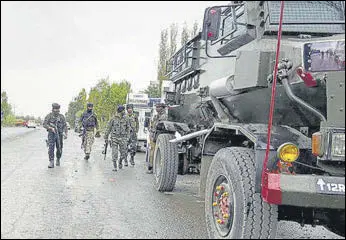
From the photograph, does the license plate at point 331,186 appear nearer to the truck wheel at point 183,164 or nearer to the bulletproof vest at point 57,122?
the truck wheel at point 183,164

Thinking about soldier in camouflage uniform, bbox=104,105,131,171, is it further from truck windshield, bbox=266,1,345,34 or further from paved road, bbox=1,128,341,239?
truck windshield, bbox=266,1,345,34

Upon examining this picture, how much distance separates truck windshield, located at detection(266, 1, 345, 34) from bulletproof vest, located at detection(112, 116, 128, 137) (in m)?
7.72

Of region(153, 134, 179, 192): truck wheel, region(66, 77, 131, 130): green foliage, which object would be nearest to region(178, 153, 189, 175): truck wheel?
region(153, 134, 179, 192): truck wheel

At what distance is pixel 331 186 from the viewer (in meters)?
3.34

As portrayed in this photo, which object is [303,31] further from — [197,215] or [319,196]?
[197,215]

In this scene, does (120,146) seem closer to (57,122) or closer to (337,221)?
→ (57,122)

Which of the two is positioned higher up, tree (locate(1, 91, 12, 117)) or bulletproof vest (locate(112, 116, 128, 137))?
tree (locate(1, 91, 12, 117))

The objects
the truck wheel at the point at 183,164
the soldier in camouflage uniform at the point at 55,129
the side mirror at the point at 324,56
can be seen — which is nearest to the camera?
the side mirror at the point at 324,56

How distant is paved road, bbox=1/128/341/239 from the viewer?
3784 millimetres

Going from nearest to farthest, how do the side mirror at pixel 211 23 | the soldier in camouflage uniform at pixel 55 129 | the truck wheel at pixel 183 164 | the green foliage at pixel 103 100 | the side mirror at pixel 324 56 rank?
the side mirror at pixel 324 56, the side mirror at pixel 211 23, the truck wheel at pixel 183 164, the soldier in camouflage uniform at pixel 55 129, the green foliage at pixel 103 100

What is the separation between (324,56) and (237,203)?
135 centimetres

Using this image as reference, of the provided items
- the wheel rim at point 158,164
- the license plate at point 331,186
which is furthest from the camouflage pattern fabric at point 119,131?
the license plate at point 331,186

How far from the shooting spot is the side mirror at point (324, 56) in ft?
10.5

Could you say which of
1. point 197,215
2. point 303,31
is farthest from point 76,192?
point 303,31
